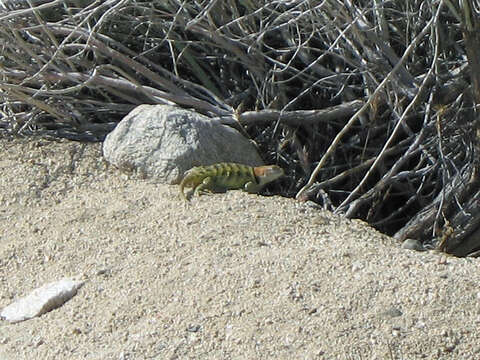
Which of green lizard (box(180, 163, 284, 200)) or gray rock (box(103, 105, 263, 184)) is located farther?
gray rock (box(103, 105, 263, 184))

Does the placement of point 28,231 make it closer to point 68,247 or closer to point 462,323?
point 68,247

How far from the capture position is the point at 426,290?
13.8 feet

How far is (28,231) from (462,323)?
225 centimetres

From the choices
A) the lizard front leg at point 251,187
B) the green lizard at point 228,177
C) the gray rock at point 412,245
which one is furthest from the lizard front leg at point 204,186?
the gray rock at point 412,245

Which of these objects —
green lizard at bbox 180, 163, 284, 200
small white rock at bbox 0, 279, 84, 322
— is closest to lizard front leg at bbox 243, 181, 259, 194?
green lizard at bbox 180, 163, 284, 200

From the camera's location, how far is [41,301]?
15.1ft

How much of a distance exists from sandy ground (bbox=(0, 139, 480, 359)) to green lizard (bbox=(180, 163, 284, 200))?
3.0 inches

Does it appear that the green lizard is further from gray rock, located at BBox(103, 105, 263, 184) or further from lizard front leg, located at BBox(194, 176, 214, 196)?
gray rock, located at BBox(103, 105, 263, 184)

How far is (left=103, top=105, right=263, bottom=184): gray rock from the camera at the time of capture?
5.56m

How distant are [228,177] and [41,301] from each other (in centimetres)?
123

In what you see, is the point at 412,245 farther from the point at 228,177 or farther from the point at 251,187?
the point at 228,177

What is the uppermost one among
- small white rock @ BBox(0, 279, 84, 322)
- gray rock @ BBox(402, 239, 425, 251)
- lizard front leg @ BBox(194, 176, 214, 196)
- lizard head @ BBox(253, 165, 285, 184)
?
lizard front leg @ BBox(194, 176, 214, 196)

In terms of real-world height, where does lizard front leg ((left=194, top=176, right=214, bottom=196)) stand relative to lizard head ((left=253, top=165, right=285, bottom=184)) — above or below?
above

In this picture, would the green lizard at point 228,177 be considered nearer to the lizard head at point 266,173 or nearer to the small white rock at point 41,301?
the lizard head at point 266,173
